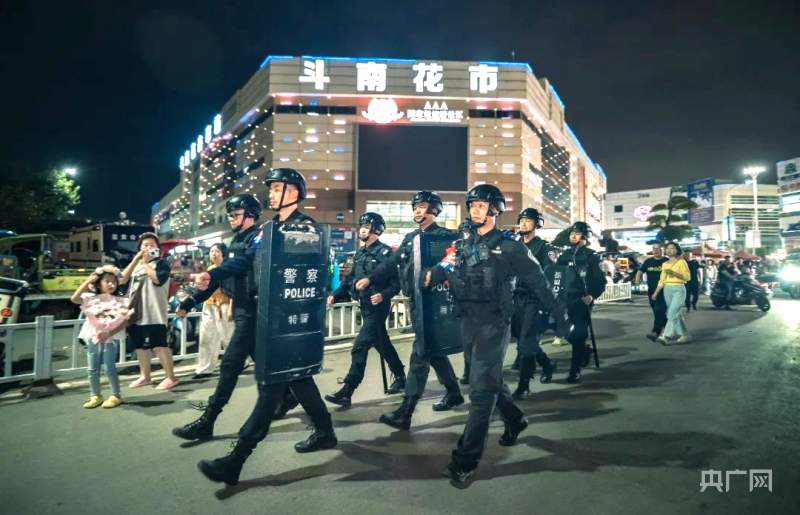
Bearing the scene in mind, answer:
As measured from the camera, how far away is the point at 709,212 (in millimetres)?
61719

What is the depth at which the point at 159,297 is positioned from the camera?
5.99m

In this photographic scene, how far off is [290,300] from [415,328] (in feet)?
5.09

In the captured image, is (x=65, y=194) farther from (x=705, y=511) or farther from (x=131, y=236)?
(x=705, y=511)

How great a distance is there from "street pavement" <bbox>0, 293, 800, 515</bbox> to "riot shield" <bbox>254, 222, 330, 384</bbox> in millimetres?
825

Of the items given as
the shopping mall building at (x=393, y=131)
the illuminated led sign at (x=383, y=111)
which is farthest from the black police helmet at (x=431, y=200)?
the illuminated led sign at (x=383, y=111)

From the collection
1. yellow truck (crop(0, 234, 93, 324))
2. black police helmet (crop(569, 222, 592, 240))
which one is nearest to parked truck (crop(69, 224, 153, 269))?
yellow truck (crop(0, 234, 93, 324))

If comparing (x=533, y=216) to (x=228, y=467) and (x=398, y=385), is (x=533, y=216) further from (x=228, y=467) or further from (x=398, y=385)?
(x=228, y=467)

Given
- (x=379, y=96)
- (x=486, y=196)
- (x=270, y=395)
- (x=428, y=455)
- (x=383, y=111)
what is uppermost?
(x=379, y=96)

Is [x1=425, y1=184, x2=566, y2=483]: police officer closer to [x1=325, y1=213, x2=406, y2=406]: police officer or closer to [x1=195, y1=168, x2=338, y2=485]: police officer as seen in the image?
[x1=195, y1=168, x2=338, y2=485]: police officer

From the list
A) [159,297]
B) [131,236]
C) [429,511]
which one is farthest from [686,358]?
[131,236]

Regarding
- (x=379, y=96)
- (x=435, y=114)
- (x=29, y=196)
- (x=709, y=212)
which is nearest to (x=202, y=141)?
(x=379, y=96)

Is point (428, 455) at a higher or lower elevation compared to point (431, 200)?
lower

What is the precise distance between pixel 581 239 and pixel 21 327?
771cm

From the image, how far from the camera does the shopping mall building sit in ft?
175
